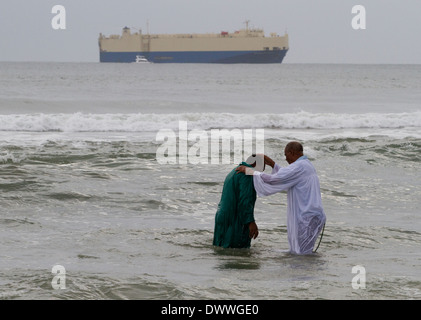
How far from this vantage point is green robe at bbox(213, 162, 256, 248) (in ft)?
21.1

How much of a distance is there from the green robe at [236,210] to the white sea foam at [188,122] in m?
14.5

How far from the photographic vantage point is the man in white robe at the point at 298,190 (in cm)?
633

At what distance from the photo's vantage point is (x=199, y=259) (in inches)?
258

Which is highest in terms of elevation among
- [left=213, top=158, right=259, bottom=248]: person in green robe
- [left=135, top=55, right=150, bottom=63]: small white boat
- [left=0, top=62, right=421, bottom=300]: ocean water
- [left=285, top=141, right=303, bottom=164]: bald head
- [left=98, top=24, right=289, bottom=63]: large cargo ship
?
[left=98, top=24, right=289, bottom=63]: large cargo ship

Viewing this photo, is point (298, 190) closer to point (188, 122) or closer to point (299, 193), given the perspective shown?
point (299, 193)

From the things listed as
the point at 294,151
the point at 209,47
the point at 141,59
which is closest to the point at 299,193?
the point at 294,151

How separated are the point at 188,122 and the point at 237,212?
1656 cm

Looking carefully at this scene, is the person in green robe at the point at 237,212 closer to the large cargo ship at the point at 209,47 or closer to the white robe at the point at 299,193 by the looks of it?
the white robe at the point at 299,193

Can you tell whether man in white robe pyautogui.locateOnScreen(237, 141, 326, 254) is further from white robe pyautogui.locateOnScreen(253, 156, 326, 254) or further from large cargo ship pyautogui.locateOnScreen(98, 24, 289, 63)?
large cargo ship pyautogui.locateOnScreen(98, 24, 289, 63)

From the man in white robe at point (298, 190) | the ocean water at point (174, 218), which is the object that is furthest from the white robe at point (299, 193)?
the ocean water at point (174, 218)

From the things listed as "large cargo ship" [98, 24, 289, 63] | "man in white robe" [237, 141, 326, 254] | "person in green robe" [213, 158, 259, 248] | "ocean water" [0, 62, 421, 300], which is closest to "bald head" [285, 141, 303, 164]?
"man in white robe" [237, 141, 326, 254]

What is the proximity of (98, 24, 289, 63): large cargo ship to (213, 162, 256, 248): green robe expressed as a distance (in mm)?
102736

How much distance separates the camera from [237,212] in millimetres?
6535
